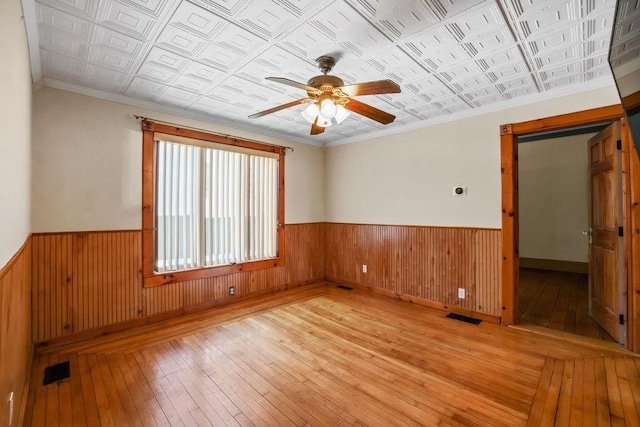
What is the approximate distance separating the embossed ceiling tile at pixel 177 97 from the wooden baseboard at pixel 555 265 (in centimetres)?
708

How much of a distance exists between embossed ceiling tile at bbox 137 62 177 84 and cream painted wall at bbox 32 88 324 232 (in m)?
0.76

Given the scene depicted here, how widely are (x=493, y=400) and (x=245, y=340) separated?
2160 millimetres

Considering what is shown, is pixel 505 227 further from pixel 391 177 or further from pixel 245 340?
pixel 245 340

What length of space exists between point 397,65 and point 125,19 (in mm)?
2036

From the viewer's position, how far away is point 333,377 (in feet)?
7.31

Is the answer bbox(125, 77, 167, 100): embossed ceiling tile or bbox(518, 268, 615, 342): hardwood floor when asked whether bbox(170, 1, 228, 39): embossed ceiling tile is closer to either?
bbox(125, 77, 167, 100): embossed ceiling tile

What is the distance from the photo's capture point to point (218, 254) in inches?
155

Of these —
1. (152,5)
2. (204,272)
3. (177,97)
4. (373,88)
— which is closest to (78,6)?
(152,5)

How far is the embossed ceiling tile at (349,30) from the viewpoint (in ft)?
5.88

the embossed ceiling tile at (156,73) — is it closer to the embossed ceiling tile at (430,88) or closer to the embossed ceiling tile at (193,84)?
the embossed ceiling tile at (193,84)

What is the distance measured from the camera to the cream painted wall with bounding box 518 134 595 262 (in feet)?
18.5

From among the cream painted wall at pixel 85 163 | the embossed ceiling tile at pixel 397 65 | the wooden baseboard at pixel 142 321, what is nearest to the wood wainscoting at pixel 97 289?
the wooden baseboard at pixel 142 321

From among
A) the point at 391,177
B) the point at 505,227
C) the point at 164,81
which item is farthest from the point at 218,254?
the point at 505,227

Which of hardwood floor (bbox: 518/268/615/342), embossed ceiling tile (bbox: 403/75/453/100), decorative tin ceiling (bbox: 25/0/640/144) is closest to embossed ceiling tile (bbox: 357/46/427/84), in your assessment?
decorative tin ceiling (bbox: 25/0/640/144)
